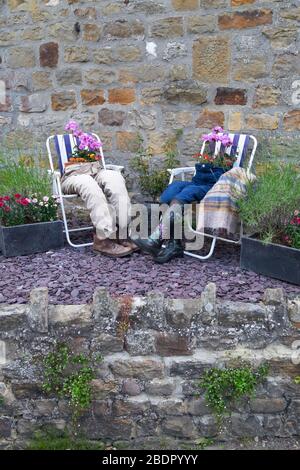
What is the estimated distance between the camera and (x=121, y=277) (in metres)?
3.29

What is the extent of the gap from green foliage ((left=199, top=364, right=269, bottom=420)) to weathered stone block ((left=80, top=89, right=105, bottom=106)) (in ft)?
9.56

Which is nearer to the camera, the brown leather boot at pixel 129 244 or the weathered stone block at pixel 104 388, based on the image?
the weathered stone block at pixel 104 388

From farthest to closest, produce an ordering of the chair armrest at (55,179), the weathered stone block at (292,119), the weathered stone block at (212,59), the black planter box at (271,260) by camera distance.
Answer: the weathered stone block at (212,59) → the weathered stone block at (292,119) → the chair armrest at (55,179) → the black planter box at (271,260)

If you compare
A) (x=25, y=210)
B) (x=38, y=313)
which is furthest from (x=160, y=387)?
(x=25, y=210)

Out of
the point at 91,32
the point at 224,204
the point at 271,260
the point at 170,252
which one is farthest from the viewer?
the point at 91,32

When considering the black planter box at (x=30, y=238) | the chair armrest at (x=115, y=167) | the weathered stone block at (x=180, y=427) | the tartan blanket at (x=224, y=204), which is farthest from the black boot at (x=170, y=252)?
the weathered stone block at (x=180, y=427)

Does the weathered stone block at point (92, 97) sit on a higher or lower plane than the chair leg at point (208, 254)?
higher

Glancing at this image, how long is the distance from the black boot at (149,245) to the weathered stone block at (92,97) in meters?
1.73

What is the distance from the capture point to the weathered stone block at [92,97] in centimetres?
469

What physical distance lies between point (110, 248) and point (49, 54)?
2108 millimetres

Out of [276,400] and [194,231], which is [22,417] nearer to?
[276,400]

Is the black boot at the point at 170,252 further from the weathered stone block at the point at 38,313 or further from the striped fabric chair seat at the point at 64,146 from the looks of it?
the striped fabric chair seat at the point at 64,146

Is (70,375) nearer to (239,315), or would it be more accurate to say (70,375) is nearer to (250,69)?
(239,315)

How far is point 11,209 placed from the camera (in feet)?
12.4
